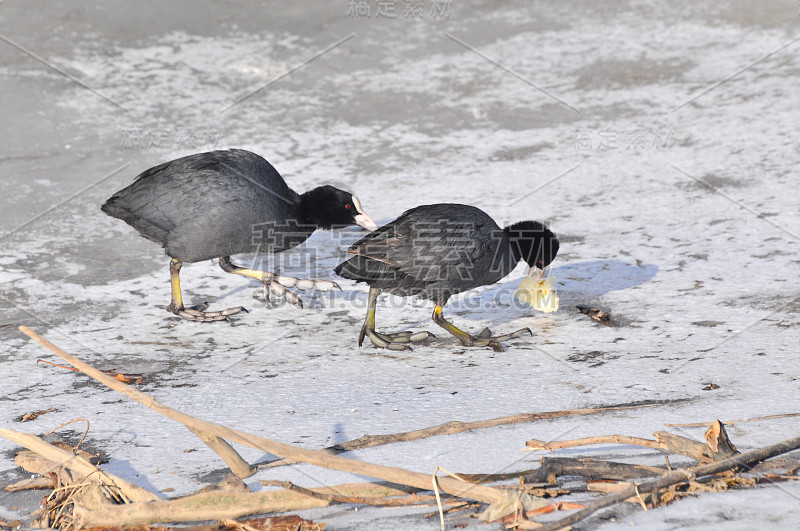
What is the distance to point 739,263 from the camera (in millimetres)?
4867

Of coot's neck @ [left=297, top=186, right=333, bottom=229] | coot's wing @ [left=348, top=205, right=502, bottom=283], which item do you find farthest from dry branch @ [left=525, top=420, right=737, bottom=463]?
coot's neck @ [left=297, top=186, right=333, bottom=229]

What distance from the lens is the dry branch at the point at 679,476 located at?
2279 millimetres

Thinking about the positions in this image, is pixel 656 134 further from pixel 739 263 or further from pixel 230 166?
pixel 230 166

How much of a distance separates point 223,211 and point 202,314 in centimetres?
61

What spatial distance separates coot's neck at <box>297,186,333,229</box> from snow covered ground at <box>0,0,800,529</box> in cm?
48

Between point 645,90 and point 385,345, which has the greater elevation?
point 645,90

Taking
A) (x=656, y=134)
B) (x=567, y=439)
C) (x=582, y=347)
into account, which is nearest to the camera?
(x=567, y=439)

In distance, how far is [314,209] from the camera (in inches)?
195

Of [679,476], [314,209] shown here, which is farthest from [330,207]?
[679,476]

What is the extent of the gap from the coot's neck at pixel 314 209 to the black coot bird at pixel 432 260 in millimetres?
710

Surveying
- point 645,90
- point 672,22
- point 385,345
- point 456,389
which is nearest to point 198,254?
point 385,345

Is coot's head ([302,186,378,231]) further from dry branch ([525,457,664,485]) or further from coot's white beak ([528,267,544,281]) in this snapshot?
dry branch ([525,457,664,485])

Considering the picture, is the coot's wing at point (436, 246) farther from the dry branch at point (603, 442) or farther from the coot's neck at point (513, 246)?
the dry branch at point (603, 442)

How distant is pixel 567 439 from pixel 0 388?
2.59 m
